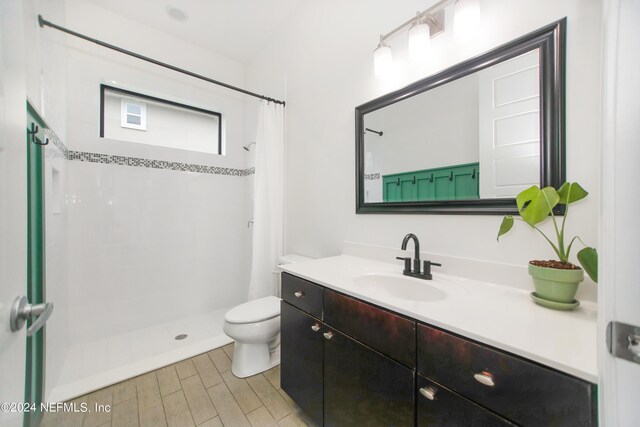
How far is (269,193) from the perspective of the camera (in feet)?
7.22

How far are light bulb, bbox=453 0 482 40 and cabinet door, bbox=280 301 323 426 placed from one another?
1.48m

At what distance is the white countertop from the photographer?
554mm

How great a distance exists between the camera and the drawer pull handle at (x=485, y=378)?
0.61 m

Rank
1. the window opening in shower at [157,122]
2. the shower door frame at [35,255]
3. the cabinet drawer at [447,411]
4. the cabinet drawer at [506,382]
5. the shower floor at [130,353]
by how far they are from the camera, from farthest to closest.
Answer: the window opening in shower at [157,122] < the shower floor at [130,353] < the shower door frame at [35,255] < the cabinet drawer at [447,411] < the cabinet drawer at [506,382]

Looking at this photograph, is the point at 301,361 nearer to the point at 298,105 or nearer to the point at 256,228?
the point at 256,228

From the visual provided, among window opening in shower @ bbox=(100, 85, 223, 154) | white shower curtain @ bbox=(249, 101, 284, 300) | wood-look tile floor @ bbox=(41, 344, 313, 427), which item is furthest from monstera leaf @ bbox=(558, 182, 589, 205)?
window opening in shower @ bbox=(100, 85, 223, 154)

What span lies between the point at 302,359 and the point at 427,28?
179 centimetres

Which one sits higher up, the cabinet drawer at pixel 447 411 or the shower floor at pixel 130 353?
the cabinet drawer at pixel 447 411

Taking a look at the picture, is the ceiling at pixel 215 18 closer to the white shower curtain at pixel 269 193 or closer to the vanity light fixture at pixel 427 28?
the white shower curtain at pixel 269 193

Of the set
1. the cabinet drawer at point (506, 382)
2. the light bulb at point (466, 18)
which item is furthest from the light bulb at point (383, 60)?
the cabinet drawer at point (506, 382)

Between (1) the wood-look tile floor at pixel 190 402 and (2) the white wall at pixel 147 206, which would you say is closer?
(1) the wood-look tile floor at pixel 190 402

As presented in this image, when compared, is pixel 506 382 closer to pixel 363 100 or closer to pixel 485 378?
pixel 485 378

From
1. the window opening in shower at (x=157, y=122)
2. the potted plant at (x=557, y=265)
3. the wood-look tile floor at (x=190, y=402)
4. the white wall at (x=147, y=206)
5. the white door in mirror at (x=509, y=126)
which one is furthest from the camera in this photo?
the window opening in shower at (x=157, y=122)

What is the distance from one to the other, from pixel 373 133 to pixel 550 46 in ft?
2.76
